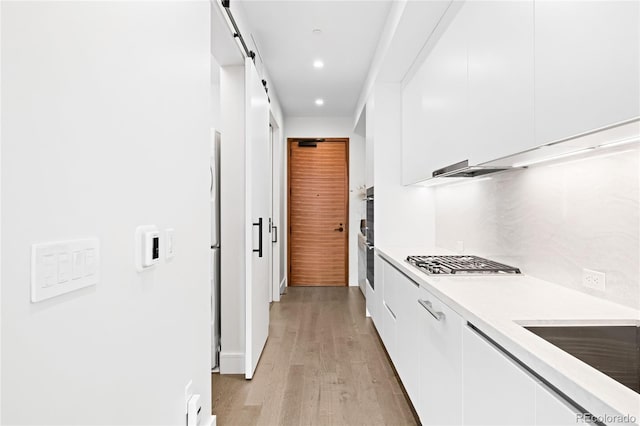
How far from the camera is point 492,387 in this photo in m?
1.11

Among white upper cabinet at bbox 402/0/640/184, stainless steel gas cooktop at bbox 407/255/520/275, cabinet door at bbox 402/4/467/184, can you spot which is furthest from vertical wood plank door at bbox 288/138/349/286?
stainless steel gas cooktop at bbox 407/255/520/275

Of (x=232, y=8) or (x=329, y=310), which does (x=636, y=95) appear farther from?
(x=329, y=310)

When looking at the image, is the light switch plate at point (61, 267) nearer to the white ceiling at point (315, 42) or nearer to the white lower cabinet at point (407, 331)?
the white lower cabinet at point (407, 331)

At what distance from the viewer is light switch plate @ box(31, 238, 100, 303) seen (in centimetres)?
69

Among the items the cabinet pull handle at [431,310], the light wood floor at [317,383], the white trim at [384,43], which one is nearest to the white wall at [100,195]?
the light wood floor at [317,383]

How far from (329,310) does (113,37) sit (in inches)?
159

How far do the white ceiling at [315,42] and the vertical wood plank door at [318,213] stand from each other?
1.12m

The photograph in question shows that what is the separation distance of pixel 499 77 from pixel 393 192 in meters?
2.19

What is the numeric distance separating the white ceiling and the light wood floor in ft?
9.10

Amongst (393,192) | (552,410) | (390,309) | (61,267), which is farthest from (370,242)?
(61,267)

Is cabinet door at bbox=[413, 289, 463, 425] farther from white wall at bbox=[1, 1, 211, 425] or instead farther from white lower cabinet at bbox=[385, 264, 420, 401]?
white wall at bbox=[1, 1, 211, 425]

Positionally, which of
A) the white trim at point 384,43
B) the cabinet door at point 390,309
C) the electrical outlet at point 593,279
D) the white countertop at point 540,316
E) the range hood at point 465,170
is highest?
the white trim at point 384,43

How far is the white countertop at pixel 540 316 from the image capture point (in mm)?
707

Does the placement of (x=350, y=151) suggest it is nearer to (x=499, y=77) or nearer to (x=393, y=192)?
(x=393, y=192)
